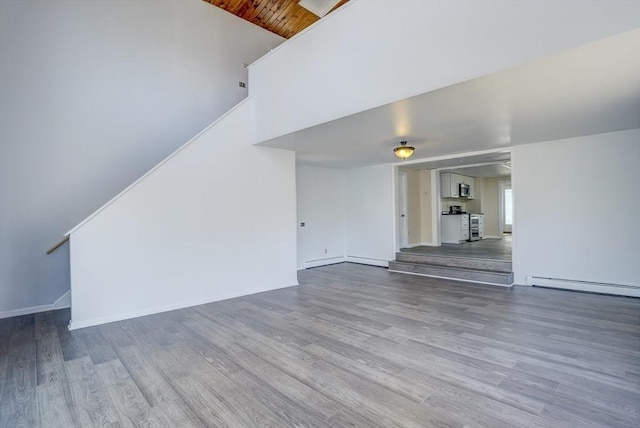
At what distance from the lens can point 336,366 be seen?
8.53 feet

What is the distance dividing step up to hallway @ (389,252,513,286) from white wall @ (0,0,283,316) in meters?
5.26

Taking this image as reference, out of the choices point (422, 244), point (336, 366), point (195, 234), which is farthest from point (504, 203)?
point (336, 366)

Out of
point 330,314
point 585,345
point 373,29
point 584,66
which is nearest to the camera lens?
point 584,66

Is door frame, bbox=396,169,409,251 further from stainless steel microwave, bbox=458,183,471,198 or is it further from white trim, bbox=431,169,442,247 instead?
stainless steel microwave, bbox=458,183,471,198

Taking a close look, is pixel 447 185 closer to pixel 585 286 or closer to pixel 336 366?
pixel 585 286

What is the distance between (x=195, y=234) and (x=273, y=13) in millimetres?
5260

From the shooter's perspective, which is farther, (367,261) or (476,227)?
(476,227)

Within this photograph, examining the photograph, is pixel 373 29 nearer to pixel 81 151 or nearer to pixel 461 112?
pixel 461 112

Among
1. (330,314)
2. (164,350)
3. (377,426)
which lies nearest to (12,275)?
(164,350)

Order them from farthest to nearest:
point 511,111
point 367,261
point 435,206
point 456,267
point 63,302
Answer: point 435,206, point 367,261, point 456,267, point 63,302, point 511,111

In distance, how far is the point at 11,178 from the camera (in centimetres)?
430

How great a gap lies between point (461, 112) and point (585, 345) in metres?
2.66

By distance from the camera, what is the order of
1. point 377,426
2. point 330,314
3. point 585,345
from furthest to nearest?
1. point 330,314
2. point 585,345
3. point 377,426

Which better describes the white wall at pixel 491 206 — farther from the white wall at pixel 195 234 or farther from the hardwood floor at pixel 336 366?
the white wall at pixel 195 234
